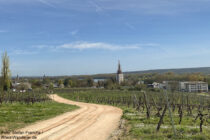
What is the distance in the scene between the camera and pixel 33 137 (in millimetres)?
10117

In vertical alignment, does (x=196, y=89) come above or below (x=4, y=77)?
below

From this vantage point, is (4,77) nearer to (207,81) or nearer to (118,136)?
(118,136)

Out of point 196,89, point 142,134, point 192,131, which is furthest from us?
point 196,89

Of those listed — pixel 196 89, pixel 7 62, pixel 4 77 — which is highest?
pixel 7 62

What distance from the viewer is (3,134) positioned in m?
10.8

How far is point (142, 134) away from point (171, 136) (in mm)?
1347

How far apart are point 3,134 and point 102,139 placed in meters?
4.91

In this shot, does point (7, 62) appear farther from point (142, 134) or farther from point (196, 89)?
point (196, 89)

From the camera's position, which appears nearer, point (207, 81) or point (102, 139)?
point (102, 139)

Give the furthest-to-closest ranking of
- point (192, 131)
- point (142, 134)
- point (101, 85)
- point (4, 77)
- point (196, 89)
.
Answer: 1. point (101, 85)
2. point (196, 89)
3. point (4, 77)
4. point (192, 131)
5. point (142, 134)

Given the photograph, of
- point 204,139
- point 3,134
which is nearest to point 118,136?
point 204,139

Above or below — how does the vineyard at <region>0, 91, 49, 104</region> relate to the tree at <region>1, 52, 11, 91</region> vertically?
below

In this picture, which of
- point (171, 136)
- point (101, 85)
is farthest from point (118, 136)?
point (101, 85)

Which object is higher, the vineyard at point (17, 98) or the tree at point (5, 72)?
the tree at point (5, 72)
